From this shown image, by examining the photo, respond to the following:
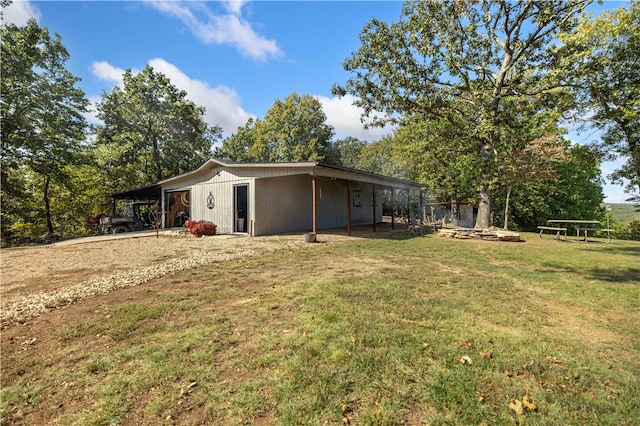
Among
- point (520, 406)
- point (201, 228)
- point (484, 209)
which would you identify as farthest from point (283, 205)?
point (520, 406)

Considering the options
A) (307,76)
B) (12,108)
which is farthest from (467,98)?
(12,108)

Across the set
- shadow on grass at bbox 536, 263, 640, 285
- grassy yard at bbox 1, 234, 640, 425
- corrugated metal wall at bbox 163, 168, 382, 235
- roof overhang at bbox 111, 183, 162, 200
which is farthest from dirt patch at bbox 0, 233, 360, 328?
roof overhang at bbox 111, 183, 162, 200

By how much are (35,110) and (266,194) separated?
14805mm

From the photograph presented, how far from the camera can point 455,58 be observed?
10445 mm

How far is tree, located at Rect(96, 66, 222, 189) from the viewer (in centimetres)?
2216

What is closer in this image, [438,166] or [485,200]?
[485,200]

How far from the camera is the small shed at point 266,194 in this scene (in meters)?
11.0

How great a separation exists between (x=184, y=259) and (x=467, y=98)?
11136mm

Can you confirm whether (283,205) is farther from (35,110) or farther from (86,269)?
(35,110)

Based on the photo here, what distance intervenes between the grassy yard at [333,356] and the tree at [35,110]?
679 inches

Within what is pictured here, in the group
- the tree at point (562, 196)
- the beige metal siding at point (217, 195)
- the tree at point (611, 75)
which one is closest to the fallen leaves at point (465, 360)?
the tree at point (611, 75)

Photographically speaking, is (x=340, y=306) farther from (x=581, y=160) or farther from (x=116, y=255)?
(x=581, y=160)

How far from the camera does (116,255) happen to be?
24.3 feet

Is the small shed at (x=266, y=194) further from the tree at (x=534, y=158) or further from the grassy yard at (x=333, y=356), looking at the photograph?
the grassy yard at (x=333, y=356)
